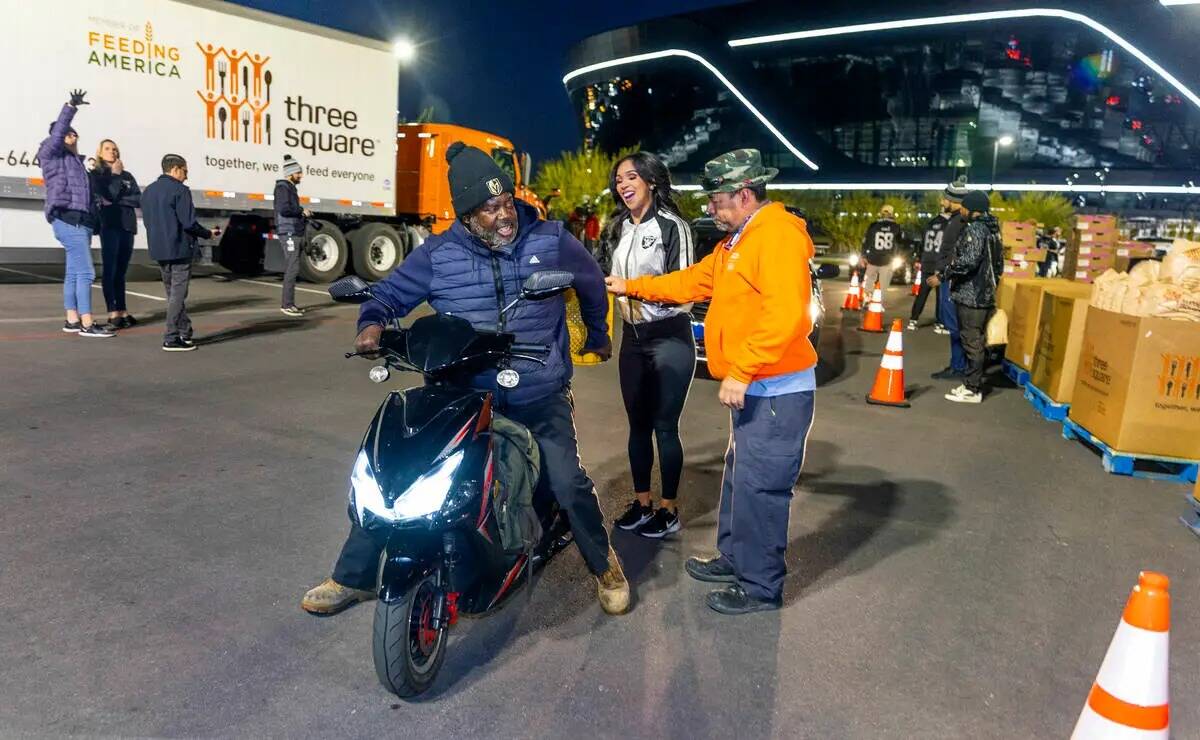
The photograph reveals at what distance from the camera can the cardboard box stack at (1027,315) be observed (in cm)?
881

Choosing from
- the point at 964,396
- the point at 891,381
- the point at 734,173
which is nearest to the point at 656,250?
the point at 734,173

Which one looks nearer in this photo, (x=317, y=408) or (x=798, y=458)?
(x=798, y=458)

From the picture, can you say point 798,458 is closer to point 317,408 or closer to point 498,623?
point 498,623

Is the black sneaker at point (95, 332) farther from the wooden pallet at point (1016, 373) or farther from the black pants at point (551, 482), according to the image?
the wooden pallet at point (1016, 373)

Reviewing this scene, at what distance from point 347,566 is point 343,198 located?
13.7m

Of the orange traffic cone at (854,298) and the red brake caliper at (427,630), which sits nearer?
the red brake caliper at (427,630)

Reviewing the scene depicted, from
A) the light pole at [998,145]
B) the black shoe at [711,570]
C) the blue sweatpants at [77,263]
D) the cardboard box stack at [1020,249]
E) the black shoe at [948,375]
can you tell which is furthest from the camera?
the light pole at [998,145]

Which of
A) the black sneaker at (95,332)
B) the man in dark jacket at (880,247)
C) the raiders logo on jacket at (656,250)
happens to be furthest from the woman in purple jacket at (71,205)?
the man in dark jacket at (880,247)

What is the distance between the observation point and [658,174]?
4.59m

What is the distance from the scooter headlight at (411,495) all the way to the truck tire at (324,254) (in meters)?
13.7

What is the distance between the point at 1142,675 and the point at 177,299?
29.1 ft

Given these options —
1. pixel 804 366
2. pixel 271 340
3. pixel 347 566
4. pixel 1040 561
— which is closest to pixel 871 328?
pixel 271 340

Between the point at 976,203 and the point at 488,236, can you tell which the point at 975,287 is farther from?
the point at 488,236

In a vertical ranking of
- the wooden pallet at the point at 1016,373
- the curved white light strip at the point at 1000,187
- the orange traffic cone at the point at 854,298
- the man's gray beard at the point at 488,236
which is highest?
the curved white light strip at the point at 1000,187
